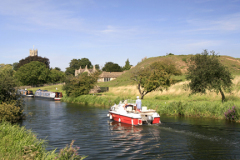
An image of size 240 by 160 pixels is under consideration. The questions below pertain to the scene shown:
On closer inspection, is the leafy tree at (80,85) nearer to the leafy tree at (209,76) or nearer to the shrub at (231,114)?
the leafy tree at (209,76)

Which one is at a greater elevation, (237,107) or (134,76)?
(134,76)

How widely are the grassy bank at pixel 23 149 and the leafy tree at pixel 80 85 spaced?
37682 mm

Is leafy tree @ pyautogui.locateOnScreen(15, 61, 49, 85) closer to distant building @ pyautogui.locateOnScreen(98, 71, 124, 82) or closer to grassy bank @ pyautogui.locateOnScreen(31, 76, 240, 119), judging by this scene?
distant building @ pyautogui.locateOnScreen(98, 71, 124, 82)

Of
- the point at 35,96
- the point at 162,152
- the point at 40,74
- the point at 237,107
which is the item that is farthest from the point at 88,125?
the point at 40,74

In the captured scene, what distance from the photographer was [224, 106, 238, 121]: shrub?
2439cm

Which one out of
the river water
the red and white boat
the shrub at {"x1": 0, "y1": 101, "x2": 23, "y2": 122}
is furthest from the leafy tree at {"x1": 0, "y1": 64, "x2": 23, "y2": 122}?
the red and white boat

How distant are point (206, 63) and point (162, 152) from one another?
17760 millimetres

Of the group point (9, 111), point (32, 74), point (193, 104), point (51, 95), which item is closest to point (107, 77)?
point (32, 74)

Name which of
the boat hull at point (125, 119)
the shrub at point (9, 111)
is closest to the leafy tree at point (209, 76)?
the boat hull at point (125, 119)

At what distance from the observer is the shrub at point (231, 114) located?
80.0 ft

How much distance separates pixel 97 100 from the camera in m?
46.3

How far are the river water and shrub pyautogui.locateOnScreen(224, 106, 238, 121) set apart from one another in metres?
1.13

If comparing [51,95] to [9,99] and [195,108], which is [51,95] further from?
[195,108]

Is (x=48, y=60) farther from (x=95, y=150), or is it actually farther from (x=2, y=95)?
(x=95, y=150)
